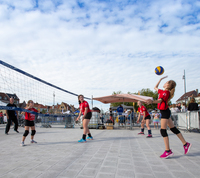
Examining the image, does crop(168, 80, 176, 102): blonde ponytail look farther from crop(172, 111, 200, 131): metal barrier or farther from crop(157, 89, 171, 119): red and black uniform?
crop(172, 111, 200, 131): metal barrier

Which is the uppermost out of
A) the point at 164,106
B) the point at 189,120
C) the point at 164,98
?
the point at 164,98

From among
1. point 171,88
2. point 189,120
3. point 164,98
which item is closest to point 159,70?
point 171,88

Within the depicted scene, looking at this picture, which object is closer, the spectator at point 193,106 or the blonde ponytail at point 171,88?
the blonde ponytail at point 171,88

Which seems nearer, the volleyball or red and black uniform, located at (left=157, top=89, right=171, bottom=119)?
red and black uniform, located at (left=157, top=89, right=171, bottom=119)

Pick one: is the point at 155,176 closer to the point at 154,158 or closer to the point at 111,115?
the point at 154,158

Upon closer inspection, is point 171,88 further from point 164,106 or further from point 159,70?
point 159,70

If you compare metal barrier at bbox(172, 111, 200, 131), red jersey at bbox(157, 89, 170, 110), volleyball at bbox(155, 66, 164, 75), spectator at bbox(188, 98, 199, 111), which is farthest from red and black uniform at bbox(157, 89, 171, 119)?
spectator at bbox(188, 98, 199, 111)

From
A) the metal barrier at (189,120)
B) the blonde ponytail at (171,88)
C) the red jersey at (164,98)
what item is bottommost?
the metal barrier at (189,120)

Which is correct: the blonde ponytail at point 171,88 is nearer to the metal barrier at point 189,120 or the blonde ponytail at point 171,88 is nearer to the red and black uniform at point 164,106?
the red and black uniform at point 164,106

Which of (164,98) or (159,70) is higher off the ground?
(159,70)

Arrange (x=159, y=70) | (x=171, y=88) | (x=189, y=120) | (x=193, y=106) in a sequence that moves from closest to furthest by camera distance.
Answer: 1. (x=171, y=88)
2. (x=159, y=70)
3. (x=193, y=106)
4. (x=189, y=120)

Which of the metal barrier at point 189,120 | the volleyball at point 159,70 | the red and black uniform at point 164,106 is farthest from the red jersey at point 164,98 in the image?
the metal barrier at point 189,120

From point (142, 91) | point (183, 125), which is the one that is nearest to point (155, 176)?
point (183, 125)

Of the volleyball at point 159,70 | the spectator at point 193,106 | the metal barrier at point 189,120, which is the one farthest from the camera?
the spectator at point 193,106
